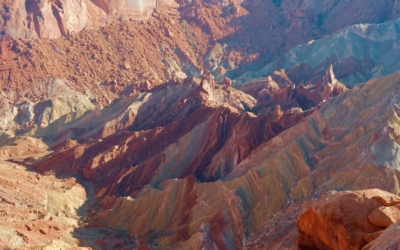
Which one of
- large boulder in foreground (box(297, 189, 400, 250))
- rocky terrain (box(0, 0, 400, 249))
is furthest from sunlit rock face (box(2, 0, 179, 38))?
large boulder in foreground (box(297, 189, 400, 250))

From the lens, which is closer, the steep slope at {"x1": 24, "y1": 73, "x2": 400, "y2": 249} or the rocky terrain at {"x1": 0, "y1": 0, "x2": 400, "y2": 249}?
the rocky terrain at {"x1": 0, "y1": 0, "x2": 400, "y2": 249}

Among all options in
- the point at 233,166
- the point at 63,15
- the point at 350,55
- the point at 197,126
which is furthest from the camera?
the point at 63,15

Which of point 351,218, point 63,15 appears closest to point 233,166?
point 351,218

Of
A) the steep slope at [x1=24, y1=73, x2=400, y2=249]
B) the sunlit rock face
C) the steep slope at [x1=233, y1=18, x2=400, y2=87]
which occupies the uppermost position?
the sunlit rock face

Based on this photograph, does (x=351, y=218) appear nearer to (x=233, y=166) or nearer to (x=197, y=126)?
(x=233, y=166)

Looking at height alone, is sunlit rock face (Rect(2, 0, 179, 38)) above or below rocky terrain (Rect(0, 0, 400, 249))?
above

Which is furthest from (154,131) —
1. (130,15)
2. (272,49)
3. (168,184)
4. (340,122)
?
(272,49)

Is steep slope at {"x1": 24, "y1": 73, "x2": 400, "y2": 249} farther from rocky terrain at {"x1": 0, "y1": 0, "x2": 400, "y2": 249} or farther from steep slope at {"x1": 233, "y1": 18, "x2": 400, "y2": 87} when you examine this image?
steep slope at {"x1": 233, "y1": 18, "x2": 400, "y2": 87}
